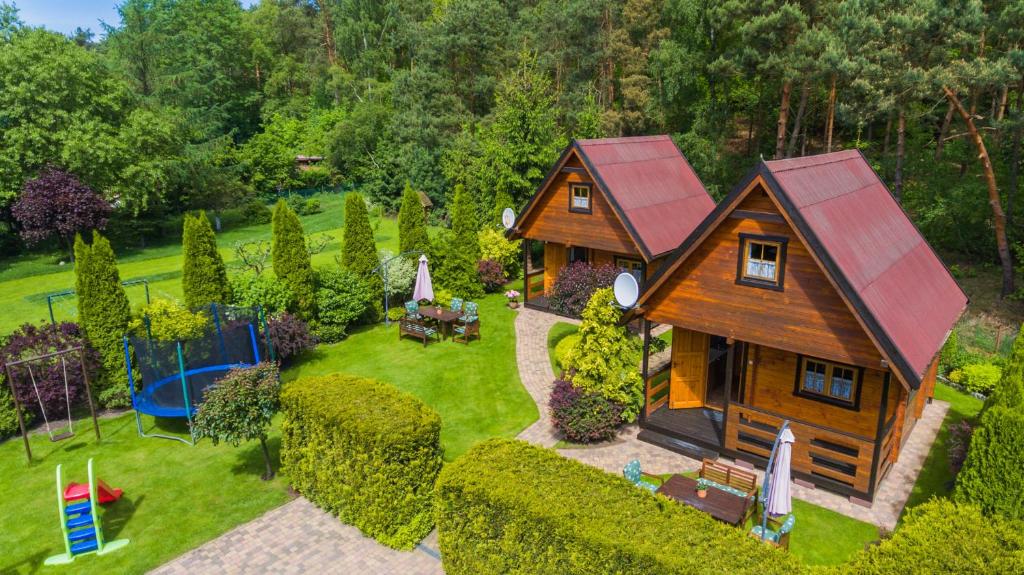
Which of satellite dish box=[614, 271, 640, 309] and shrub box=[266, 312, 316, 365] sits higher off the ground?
satellite dish box=[614, 271, 640, 309]

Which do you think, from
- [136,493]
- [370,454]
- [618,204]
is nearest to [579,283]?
[618,204]

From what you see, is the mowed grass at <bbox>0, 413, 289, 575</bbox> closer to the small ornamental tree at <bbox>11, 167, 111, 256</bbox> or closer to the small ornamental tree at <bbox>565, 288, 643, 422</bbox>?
the small ornamental tree at <bbox>565, 288, 643, 422</bbox>

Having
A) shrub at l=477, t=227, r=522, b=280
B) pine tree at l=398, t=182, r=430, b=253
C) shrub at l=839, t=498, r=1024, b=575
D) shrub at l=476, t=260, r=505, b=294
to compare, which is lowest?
shrub at l=839, t=498, r=1024, b=575

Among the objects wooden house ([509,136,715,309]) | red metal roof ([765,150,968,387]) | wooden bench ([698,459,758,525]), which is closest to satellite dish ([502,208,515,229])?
wooden house ([509,136,715,309])

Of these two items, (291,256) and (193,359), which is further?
(291,256)

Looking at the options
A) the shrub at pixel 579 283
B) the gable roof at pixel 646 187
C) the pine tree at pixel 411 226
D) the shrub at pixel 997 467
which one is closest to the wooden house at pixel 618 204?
the gable roof at pixel 646 187

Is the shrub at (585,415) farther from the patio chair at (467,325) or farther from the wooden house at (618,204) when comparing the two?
the patio chair at (467,325)

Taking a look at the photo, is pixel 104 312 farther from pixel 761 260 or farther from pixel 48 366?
pixel 761 260
